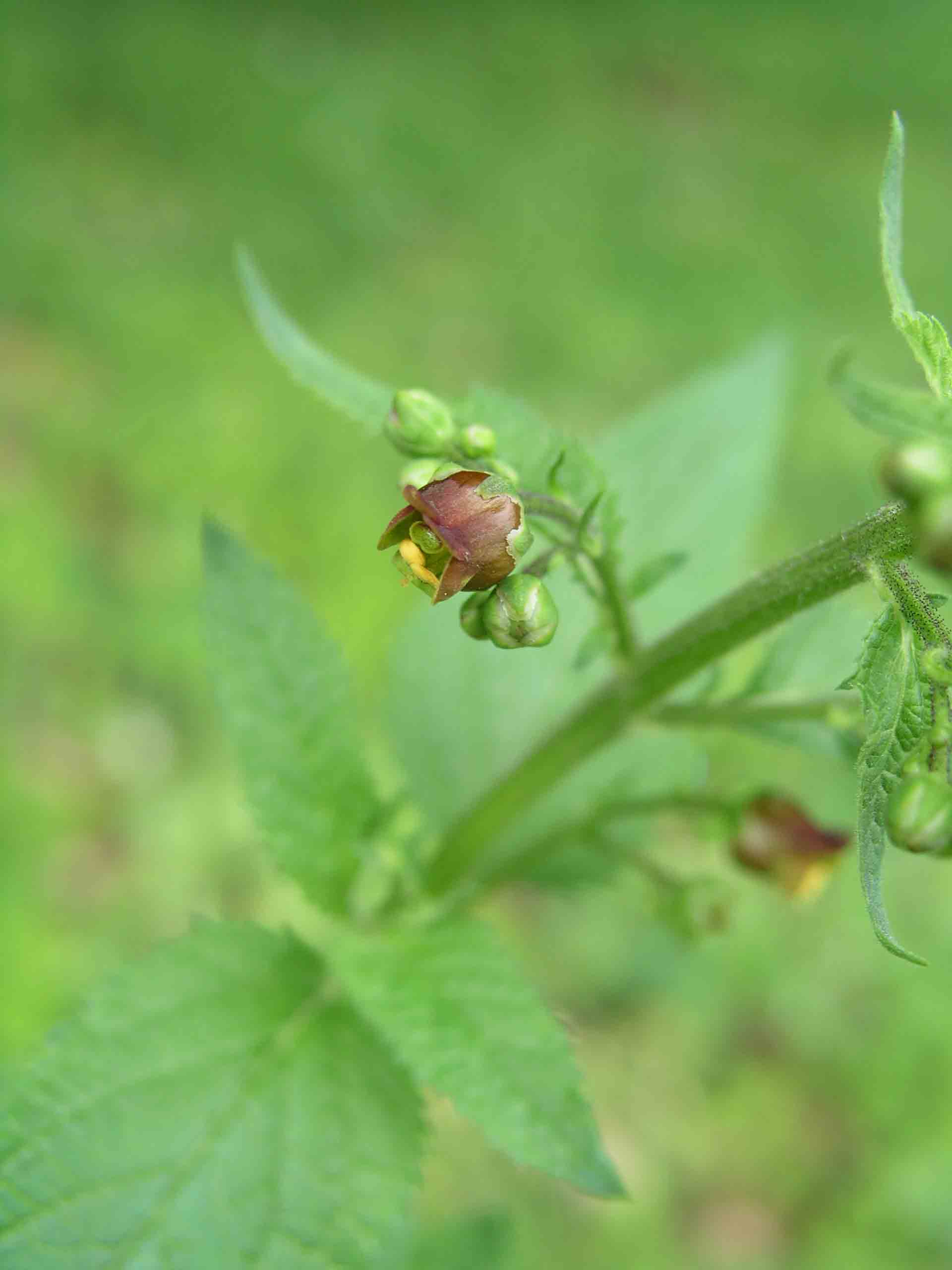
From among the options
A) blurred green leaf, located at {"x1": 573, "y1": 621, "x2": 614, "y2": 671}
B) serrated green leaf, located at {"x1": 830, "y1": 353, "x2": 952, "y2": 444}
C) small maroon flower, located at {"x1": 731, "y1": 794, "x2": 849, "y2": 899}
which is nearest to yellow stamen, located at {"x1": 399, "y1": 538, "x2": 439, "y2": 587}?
blurred green leaf, located at {"x1": 573, "y1": 621, "x2": 614, "y2": 671}

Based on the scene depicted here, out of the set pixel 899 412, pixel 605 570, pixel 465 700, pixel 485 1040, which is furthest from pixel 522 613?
pixel 465 700

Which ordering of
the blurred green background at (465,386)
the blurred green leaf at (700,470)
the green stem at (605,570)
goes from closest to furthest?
the green stem at (605,570) → the blurred green leaf at (700,470) → the blurred green background at (465,386)

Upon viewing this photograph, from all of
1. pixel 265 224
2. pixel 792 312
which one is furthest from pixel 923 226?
pixel 265 224

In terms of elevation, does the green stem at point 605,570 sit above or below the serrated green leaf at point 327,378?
below

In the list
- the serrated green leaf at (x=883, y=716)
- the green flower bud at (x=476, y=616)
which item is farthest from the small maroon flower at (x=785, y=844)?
the green flower bud at (x=476, y=616)

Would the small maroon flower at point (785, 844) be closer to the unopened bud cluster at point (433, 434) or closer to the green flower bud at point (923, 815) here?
the green flower bud at point (923, 815)

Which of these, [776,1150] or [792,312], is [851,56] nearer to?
[792,312]
